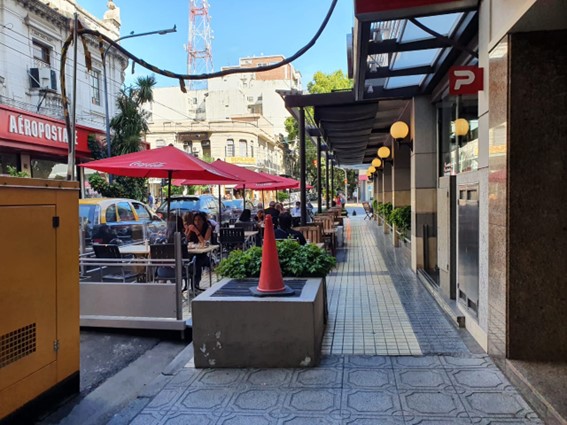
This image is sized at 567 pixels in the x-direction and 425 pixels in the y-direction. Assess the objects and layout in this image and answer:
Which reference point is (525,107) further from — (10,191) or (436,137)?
(436,137)

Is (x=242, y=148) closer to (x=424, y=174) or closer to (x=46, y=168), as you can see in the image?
(x=46, y=168)

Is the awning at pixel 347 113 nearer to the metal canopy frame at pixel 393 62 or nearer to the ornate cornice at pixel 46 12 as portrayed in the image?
the metal canopy frame at pixel 393 62

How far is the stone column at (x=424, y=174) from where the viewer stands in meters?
8.63

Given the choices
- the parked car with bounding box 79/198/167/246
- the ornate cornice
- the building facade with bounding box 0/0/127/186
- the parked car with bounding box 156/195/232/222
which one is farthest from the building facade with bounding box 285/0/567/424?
the ornate cornice

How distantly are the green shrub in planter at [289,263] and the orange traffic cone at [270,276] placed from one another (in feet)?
2.10

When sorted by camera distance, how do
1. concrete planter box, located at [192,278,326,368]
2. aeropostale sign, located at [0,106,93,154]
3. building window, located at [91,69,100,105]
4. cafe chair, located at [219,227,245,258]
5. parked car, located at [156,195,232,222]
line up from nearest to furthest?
concrete planter box, located at [192,278,326,368]
cafe chair, located at [219,227,245,258]
aeropostale sign, located at [0,106,93,154]
parked car, located at [156,195,232,222]
building window, located at [91,69,100,105]

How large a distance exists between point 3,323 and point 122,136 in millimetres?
20392

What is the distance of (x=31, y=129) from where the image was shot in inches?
585

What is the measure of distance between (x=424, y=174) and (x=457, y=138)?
1.98 m

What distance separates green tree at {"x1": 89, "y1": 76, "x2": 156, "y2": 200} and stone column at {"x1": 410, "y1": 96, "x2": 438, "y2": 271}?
44.4 ft

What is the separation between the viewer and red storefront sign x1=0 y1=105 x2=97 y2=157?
13.8 meters

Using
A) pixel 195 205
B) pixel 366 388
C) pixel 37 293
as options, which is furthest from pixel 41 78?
pixel 366 388

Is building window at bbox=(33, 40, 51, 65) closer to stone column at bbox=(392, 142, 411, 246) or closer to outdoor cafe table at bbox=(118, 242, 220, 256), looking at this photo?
outdoor cafe table at bbox=(118, 242, 220, 256)

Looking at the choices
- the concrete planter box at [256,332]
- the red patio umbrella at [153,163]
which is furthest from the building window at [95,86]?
the concrete planter box at [256,332]
